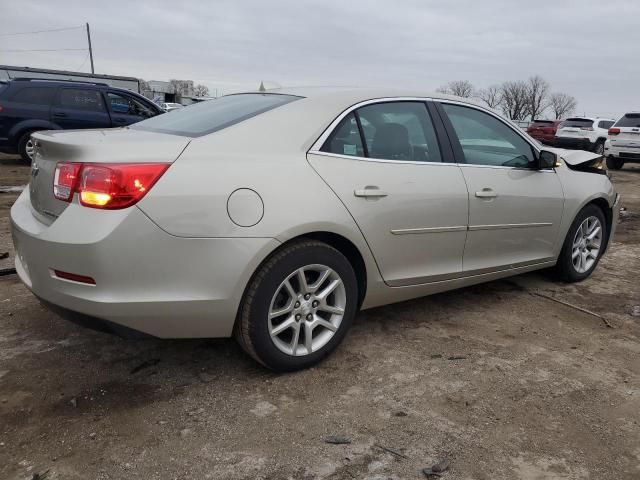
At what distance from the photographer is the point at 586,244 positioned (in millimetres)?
4660

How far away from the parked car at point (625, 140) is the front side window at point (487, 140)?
479 inches

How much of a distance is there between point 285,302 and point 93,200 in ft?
3.40

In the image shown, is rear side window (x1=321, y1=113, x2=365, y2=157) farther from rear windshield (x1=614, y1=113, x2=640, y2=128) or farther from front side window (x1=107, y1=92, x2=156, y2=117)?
rear windshield (x1=614, y1=113, x2=640, y2=128)

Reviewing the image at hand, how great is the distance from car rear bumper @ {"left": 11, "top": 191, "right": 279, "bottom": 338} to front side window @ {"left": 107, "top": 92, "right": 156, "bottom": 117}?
9.38 m

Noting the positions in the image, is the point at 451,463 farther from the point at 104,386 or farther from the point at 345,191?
the point at 104,386

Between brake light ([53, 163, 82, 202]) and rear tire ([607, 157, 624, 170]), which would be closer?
brake light ([53, 163, 82, 202])

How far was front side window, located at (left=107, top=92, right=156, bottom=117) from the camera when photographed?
11148 millimetres

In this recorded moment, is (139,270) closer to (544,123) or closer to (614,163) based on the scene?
(614,163)

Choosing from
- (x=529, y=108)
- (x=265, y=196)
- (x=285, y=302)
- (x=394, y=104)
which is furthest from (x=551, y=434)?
(x=529, y=108)

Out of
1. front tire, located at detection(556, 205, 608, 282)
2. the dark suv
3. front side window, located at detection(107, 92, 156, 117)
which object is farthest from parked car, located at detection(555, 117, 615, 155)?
front tire, located at detection(556, 205, 608, 282)

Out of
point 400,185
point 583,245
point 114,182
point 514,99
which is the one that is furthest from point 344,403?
point 514,99

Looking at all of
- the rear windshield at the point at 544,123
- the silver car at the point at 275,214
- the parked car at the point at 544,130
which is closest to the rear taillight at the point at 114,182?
the silver car at the point at 275,214

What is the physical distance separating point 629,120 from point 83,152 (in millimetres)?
15650

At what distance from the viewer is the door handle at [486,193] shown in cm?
348
